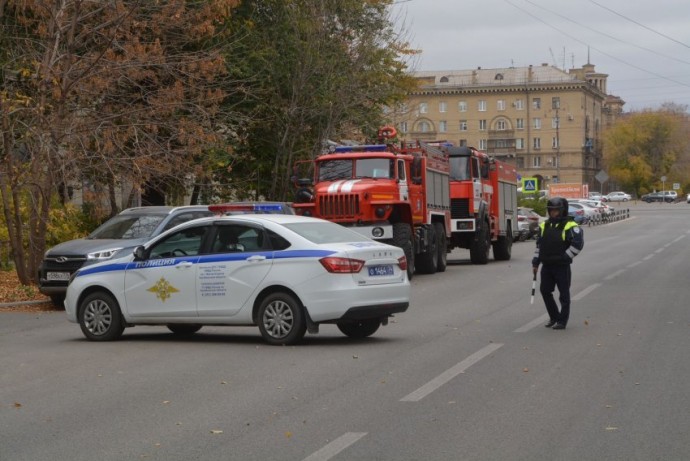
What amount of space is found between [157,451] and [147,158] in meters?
16.7

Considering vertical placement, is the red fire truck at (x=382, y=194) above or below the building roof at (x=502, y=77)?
below

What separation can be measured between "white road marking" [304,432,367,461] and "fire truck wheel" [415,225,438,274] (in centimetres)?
1936

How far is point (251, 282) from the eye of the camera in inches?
540

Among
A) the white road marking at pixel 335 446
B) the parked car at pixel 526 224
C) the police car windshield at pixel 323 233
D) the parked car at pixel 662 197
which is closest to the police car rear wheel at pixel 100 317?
the police car windshield at pixel 323 233

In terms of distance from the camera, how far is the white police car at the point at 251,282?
43.8 feet

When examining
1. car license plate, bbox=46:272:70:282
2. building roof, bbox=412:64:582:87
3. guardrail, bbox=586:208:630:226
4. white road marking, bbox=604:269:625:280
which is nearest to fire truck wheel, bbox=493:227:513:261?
white road marking, bbox=604:269:625:280

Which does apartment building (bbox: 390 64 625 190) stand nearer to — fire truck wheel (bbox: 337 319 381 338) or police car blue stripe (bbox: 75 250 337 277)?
police car blue stripe (bbox: 75 250 337 277)

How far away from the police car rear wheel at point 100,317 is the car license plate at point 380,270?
3.37 m

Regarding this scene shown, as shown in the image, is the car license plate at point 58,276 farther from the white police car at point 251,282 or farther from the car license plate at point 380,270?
the car license plate at point 380,270

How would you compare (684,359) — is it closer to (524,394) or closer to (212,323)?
(524,394)

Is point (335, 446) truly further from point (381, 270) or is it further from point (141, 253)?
point (141, 253)

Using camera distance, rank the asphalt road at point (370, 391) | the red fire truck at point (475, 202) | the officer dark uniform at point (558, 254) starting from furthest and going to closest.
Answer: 1. the red fire truck at point (475, 202)
2. the officer dark uniform at point (558, 254)
3. the asphalt road at point (370, 391)

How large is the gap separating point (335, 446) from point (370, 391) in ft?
7.79

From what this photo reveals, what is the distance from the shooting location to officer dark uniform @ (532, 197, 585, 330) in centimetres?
1507
